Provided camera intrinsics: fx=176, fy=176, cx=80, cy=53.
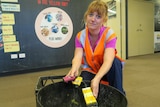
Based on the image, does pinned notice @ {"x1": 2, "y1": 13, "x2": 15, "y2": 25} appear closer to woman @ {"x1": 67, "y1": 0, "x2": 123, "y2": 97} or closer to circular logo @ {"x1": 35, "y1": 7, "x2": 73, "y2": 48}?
circular logo @ {"x1": 35, "y1": 7, "x2": 73, "y2": 48}

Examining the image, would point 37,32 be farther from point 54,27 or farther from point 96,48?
point 96,48

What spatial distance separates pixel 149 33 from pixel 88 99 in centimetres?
485

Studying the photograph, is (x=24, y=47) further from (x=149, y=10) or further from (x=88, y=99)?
(x=149, y=10)

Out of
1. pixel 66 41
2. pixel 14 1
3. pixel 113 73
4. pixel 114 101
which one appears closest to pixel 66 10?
pixel 66 41

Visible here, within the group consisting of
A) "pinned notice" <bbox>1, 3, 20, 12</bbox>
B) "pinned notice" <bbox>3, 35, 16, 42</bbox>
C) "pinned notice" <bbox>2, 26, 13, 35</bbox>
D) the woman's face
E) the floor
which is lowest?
the floor

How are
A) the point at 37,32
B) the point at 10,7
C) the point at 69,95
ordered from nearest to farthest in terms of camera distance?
the point at 69,95
the point at 10,7
the point at 37,32

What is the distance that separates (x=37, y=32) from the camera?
289 centimetres

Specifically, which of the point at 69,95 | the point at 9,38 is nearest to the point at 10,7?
the point at 9,38

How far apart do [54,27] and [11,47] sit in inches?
30.4

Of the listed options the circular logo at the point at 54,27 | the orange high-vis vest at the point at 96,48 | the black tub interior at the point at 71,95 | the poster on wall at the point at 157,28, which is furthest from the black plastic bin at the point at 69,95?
the poster on wall at the point at 157,28

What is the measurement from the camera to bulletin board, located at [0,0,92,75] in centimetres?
267

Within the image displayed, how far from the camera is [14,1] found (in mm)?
2656

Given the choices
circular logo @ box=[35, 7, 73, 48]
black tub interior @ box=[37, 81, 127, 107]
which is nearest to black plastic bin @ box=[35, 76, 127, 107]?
black tub interior @ box=[37, 81, 127, 107]

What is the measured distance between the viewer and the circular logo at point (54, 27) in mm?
2908
